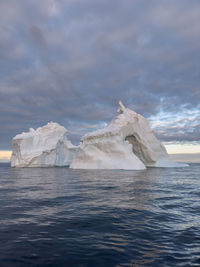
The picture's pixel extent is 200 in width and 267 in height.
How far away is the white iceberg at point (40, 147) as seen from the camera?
49.4 m

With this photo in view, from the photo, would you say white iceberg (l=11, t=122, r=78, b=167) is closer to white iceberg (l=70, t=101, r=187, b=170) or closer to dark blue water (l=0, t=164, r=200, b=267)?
white iceberg (l=70, t=101, r=187, b=170)

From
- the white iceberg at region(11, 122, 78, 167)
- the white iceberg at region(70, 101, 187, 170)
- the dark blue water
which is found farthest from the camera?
the white iceberg at region(11, 122, 78, 167)

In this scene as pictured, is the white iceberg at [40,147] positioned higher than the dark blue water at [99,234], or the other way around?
the white iceberg at [40,147]

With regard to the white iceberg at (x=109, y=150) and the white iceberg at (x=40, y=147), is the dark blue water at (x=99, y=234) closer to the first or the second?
the white iceberg at (x=109, y=150)

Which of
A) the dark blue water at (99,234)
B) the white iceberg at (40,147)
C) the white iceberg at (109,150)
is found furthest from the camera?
the white iceberg at (40,147)

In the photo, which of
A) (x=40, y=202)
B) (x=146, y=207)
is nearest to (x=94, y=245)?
(x=146, y=207)

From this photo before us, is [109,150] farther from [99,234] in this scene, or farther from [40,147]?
[99,234]

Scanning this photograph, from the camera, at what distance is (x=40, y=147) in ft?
169

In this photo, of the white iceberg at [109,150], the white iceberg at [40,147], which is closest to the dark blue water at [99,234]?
the white iceberg at [109,150]

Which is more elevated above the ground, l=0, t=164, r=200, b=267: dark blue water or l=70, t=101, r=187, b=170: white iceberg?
l=70, t=101, r=187, b=170: white iceberg

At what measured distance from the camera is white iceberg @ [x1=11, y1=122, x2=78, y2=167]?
4941 cm

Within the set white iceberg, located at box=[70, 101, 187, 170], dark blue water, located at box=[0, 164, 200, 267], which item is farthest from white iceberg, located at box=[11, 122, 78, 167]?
dark blue water, located at box=[0, 164, 200, 267]

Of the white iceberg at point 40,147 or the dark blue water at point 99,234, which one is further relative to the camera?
the white iceberg at point 40,147

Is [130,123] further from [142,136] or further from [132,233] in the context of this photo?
[132,233]
